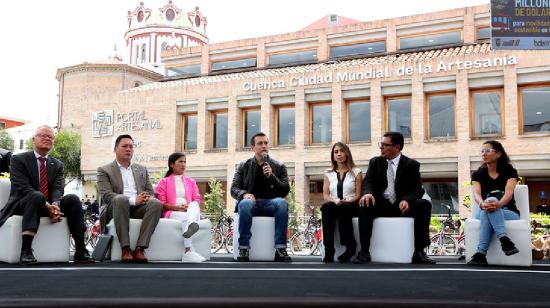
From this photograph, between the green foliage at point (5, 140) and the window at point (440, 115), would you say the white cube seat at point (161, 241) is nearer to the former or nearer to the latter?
the window at point (440, 115)

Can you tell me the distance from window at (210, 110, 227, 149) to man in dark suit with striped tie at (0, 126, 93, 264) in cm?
2140

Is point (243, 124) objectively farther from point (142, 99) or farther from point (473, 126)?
point (473, 126)

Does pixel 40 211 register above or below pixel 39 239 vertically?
above

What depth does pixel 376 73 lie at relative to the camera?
24016 millimetres

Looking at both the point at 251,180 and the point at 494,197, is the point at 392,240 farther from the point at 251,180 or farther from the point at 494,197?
the point at 251,180

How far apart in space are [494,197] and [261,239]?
2.56 meters

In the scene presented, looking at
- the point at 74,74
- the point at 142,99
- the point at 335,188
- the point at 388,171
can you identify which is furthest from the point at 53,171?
the point at 74,74

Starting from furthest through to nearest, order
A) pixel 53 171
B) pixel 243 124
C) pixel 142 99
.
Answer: pixel 142 99 < pixel 243 124 < pixel 53 171

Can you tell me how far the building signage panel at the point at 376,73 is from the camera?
22047mm

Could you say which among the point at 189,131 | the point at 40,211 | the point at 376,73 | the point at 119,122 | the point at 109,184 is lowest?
the point at 40,211

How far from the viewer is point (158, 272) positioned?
443 centimetres

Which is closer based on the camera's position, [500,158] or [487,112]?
[500,158]

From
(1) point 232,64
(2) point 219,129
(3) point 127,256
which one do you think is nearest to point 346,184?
(3) point 127,256

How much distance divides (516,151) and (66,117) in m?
34.4
